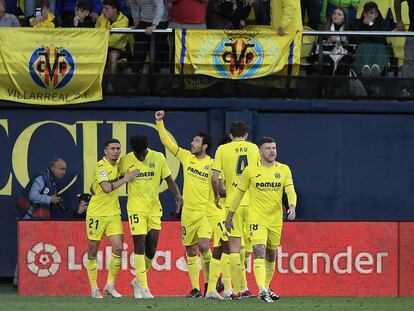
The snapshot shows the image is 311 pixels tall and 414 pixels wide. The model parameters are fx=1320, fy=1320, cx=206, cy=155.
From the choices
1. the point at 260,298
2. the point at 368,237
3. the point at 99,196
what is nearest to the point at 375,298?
the point at 368,237

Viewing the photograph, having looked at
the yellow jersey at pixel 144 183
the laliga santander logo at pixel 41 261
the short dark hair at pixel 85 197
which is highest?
the yellow jersey at pixel 144 183

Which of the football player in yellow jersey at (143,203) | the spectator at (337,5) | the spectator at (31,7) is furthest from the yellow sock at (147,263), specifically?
the spectator at (337,5)

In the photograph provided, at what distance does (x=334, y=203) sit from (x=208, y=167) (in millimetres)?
4173

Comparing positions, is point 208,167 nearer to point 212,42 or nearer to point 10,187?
point 212,42

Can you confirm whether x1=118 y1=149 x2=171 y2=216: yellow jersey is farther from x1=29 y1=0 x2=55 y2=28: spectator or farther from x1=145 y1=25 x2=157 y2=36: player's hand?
x1=29 y1=0 x2=55 y2=28: spectator

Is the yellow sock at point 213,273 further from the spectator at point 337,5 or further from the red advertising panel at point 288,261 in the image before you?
the spectator at point 337,5

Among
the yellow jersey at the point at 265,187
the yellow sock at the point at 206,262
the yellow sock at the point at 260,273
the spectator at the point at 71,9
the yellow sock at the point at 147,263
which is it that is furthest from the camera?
the spectator at the point at 71,9

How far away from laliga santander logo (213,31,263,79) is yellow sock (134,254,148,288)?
4.31 metres

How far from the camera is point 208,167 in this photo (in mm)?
17062

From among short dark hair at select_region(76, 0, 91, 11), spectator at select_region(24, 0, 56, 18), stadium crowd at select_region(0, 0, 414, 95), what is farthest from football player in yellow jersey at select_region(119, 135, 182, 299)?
spectator at select_region(24, 0, 56, 18)

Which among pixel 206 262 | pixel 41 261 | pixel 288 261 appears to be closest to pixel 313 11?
pixel 288 261

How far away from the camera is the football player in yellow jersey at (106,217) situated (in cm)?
1702

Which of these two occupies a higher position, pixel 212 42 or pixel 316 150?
pixel 212 42

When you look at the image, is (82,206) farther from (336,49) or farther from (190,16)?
(336,49)
